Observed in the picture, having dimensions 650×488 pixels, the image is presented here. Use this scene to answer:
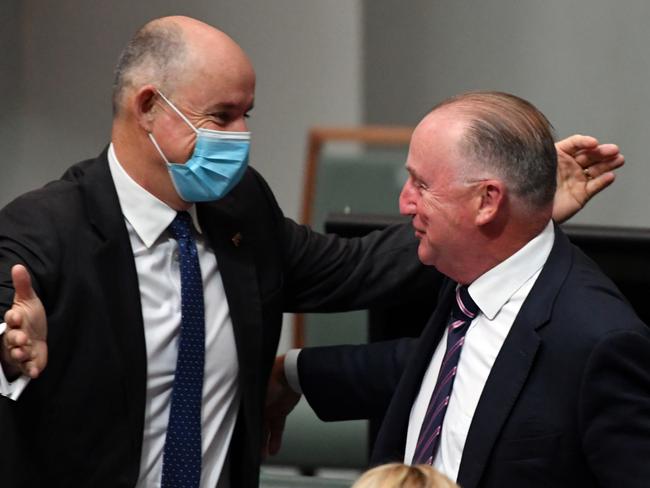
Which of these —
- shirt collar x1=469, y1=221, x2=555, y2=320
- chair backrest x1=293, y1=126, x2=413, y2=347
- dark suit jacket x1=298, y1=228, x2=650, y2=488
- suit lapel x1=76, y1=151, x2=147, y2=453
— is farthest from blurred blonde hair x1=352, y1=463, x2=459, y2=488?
chair backrest x1=293, y1=126, x2=413, y2=347

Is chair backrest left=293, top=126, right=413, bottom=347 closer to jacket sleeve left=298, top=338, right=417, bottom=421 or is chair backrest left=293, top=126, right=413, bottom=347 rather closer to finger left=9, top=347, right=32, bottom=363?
jacket sleeve left=298, top=338, right=417, bottom=421

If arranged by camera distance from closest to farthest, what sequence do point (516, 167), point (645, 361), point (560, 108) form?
1. point (645, 361)
2. point (516, 167)
3. point (560, 108)

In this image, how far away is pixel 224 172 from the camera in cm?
256

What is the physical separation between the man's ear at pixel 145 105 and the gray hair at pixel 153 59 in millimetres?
22

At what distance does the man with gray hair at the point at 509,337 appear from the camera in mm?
2158

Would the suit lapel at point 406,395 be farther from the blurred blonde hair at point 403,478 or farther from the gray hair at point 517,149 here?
the blurred blonde hair at point 403,478

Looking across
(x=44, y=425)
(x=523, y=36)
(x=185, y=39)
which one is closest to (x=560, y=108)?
(x=523, y=36)

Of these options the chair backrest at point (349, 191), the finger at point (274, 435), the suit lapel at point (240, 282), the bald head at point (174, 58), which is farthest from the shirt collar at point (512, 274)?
the chair backrest at point (349, 191)

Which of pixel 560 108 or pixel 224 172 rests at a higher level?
pixel 224 172

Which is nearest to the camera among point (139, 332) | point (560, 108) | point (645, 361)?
point (645, 361)

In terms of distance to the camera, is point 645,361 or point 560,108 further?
point 560,108

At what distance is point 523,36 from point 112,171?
3245 millimetres

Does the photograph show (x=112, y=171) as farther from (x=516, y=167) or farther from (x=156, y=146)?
(x=516, y=167)

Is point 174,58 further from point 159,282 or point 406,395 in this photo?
point 406,395
